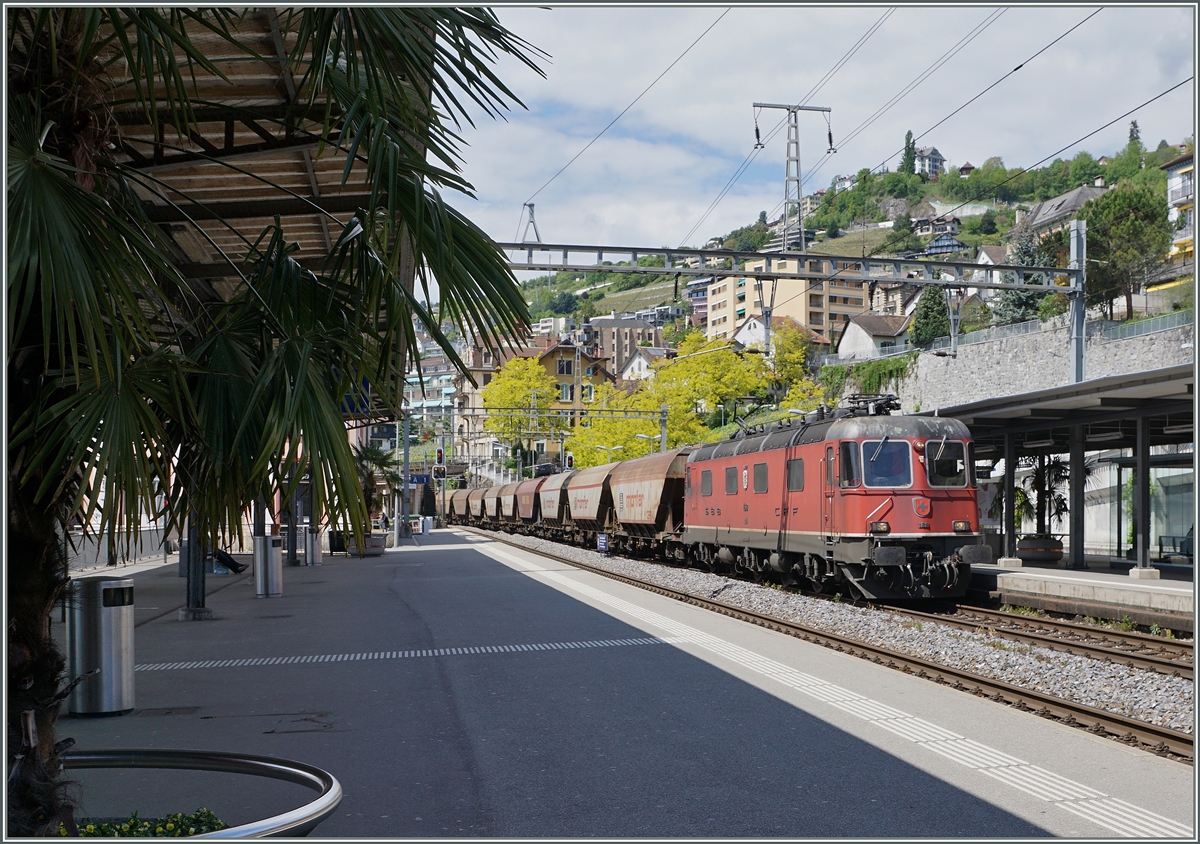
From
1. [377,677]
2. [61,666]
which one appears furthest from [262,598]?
[61,666]

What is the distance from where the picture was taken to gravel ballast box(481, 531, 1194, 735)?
9.30 meters

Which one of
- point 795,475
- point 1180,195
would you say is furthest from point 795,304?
point 795,475

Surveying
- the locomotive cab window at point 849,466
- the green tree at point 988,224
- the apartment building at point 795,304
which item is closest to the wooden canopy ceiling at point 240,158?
the locomotive cab window at point 849,466

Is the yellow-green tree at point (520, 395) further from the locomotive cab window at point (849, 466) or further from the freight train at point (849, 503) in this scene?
the locomotive cab window at point (849, 466)

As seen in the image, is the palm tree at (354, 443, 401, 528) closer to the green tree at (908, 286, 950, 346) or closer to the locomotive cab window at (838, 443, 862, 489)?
the locomotive cab window at (838, 443, 862, 489)

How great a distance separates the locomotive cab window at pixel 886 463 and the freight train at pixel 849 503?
0.02 metres

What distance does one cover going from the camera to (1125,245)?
6075 cm

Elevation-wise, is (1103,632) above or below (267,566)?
below

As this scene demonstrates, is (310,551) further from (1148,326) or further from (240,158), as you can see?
(1148,326)

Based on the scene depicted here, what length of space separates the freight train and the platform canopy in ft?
12.6

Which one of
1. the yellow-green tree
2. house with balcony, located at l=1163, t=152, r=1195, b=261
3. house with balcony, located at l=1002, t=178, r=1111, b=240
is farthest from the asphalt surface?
house with balcony, located at l=1002, t=178, r=1111, b=240

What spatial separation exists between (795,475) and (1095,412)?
8.10 metres

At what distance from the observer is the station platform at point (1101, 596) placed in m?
13.7

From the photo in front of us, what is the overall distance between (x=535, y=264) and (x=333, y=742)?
15141 mm
